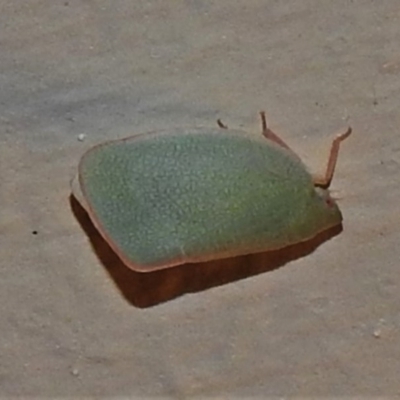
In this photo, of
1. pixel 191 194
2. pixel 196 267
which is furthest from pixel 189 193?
pixel 196 267

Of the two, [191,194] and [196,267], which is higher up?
[191,194]

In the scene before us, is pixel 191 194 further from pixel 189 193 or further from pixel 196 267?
pixel 196 267

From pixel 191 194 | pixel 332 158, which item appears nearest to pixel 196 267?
pixel 191 194

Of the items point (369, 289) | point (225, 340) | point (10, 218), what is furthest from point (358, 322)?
point (10, 218)

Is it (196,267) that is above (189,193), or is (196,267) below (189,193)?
below
